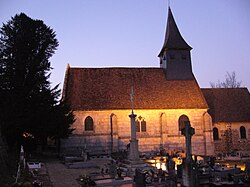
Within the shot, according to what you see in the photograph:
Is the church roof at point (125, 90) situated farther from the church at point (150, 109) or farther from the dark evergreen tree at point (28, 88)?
the dark evergreen tree at point (28, 88)

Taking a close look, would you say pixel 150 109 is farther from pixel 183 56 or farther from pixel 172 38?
pixel 172 38

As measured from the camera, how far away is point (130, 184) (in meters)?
13.5

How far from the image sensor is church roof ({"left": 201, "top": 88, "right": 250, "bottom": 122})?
29.5 metres

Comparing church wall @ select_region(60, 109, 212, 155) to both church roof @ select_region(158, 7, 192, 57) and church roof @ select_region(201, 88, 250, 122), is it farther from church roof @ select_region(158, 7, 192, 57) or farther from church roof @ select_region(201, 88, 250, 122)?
church roof @ select_region(158, 7, 192, 57)

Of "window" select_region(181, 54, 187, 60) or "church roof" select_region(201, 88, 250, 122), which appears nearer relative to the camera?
"church roof" select_region(201, 88, 250, 122)

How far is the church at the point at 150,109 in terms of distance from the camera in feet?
86.4

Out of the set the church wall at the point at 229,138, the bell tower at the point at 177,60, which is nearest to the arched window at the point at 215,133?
the church wall at the point at 229,138

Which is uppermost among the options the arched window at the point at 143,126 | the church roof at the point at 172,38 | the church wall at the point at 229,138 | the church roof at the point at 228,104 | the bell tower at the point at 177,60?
the church roof at the point at 172,38

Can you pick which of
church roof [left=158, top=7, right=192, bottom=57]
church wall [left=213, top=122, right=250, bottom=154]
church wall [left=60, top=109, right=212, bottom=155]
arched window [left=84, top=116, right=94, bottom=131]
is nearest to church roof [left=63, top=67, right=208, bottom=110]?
church wall [left=60, top=109, right=212, bottom=155]

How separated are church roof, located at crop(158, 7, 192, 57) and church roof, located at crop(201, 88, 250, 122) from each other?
6406 millimetres

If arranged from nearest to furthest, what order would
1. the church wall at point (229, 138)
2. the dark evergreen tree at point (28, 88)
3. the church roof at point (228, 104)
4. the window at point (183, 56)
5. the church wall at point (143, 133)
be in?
the dark evergreen tree at point (28, 88) < the church wall at point (143, 133) < the church wall at point (229, 138) < the church roof at point (228, 104) < the window at point (183, 56)

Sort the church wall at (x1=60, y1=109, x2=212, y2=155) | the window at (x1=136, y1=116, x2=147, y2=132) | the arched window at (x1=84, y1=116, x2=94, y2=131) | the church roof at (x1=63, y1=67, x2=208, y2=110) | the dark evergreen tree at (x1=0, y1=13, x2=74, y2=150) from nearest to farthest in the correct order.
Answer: the dark evergreen tree at (x1=0, y1=13, x2=74, y2=150) < the church wall at (x1=60, y1=109, x2=212, y2=155) < the arched window at (x1=84, y1=116, x2=94, y2=131) < the church roof at (x1=63, y1=67, x2=208, y2=110) < the window at (x1=136, y1=116, x2=147, y2=132)

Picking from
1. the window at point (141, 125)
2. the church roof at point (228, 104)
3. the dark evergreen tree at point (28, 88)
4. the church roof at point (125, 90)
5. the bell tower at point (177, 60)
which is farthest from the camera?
the bell tower at point (177, 60)

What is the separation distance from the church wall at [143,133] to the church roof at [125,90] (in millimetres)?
650
